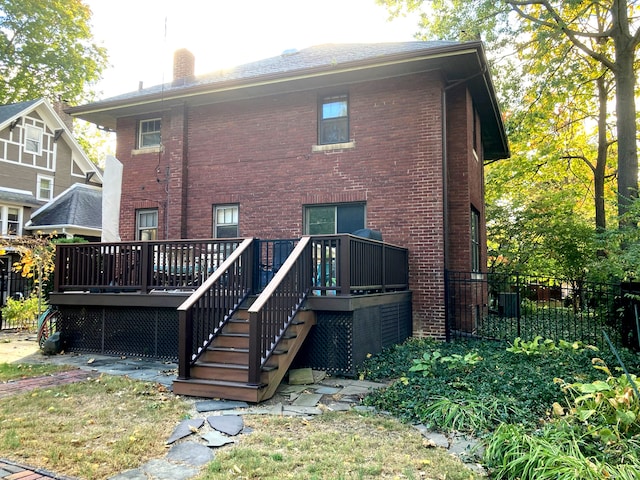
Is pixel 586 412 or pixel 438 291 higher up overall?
pixel 438 291

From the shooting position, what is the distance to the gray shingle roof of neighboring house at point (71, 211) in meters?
21.9

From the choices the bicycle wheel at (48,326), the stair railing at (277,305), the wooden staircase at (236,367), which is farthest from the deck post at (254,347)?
the bicycle wheel at (48,326)

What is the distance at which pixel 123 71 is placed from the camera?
104 ft

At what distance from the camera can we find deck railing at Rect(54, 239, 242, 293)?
25.9 feet

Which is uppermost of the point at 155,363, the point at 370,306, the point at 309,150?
the point at 309,150

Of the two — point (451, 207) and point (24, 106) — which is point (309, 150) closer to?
point (451, 207)

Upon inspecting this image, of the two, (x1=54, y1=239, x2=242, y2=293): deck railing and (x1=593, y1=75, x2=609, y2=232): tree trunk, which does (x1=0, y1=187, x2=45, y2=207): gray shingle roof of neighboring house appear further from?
(x1=593, y1=75, x2=609, y2=232): tree trunk

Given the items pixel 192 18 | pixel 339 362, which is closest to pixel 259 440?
pixel 339 362

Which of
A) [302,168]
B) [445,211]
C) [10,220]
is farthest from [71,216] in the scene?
[445,211]

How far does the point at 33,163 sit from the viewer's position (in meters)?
23.8

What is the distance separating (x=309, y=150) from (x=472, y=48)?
3.95 m

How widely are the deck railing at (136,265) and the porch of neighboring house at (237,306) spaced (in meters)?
0.02

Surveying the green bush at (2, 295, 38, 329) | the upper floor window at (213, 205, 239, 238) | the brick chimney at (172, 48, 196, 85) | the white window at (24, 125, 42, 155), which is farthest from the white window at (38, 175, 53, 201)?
the upper floor window at (213, 205, 239, 238)

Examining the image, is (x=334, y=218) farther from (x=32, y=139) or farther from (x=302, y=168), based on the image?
(x=32, y=139)
